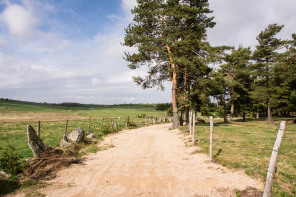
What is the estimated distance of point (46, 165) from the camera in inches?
284

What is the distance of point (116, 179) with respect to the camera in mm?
6242

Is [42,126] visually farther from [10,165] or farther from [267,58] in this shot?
[267,58]

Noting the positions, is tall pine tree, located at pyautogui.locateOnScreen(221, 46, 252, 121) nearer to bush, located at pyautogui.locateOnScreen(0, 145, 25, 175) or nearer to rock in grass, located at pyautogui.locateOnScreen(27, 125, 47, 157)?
rock in grass, located at pyautogui.locateOnScreen(27, 125, 47, 157)

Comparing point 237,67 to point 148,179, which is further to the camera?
point 237,67

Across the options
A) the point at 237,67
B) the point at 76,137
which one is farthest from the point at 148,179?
the point at 237,67

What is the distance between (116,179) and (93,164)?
257cm

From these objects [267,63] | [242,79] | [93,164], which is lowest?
[93,164]

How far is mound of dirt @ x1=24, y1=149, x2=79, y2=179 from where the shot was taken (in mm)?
6609

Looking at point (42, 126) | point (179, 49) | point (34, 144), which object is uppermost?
point (179, 49)

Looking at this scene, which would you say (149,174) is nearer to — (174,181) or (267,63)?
(174,181)

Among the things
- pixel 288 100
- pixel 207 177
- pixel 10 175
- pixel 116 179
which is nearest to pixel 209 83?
pixel 207 177

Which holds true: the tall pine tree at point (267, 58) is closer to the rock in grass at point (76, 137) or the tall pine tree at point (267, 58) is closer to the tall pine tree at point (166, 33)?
the tall pine tree at point (166, 33)

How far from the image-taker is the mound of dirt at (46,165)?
21.7 ft

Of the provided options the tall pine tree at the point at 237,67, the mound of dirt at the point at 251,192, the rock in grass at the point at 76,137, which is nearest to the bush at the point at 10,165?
the rock in grass at the point at 76,137
